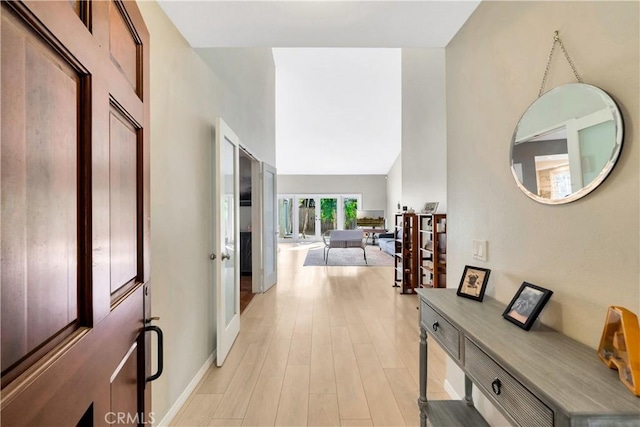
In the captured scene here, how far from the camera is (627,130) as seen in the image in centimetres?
85

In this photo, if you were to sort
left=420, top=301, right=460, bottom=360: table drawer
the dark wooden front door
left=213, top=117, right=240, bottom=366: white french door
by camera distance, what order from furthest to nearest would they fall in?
1. left=213, top=117, right=240, bottom=366: white french door
2. left=420, top=301, right=460, bottom=360: table drawer
3. the dark wooden front door

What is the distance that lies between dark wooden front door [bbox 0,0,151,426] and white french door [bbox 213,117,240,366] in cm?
140

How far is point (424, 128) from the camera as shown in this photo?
462 centimetres

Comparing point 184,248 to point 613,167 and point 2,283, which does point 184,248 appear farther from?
point 613,167

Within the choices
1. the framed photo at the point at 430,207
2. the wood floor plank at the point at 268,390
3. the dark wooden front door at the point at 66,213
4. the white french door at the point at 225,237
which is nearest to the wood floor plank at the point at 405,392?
the wood floor plank at the point at 268,390

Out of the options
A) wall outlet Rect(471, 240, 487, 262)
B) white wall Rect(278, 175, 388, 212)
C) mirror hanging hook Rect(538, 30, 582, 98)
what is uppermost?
white wall Rect(278, 175, 388, 212)

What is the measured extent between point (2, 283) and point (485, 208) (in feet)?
5.92

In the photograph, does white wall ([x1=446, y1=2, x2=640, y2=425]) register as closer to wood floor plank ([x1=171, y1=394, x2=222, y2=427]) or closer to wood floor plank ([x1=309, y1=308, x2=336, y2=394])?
wood floor plank ([x1=309, y1=308, x2=336, y2=394])

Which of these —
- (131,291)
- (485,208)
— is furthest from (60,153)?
(485,208)

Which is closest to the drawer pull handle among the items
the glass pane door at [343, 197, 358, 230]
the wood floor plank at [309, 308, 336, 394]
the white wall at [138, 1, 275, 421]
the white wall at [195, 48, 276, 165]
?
the wood floor plank at [309, 308, 336, 394]

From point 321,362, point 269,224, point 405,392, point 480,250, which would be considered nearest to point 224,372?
point 321,362

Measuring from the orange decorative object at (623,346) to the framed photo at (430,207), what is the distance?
138 inches

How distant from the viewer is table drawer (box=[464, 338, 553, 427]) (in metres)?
0.78

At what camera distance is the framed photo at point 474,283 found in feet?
4.83
